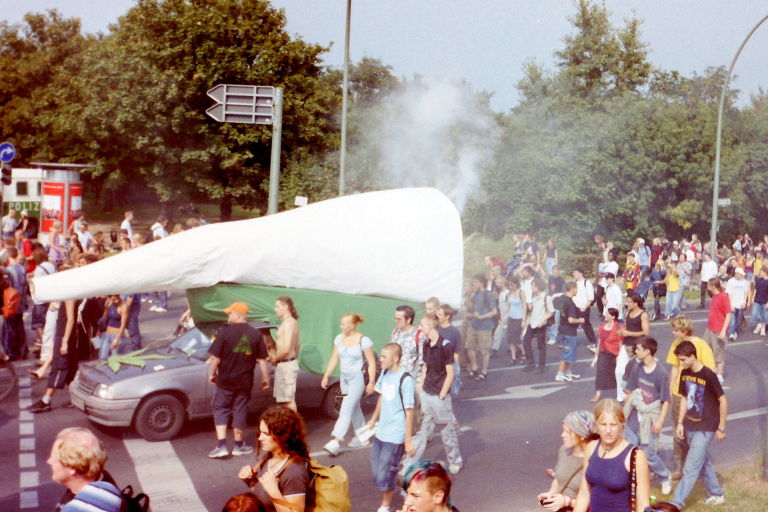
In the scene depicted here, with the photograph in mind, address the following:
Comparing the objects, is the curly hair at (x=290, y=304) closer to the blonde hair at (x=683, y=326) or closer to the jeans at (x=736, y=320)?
the blonde hair at (x=683, y=326)

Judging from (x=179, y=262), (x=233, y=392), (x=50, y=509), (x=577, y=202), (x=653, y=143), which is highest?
(x=653, y=143)

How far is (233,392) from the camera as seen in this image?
961 centimetres

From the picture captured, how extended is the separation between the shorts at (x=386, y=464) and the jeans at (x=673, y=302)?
14.9 m

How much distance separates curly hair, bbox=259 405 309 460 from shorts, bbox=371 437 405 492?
3.00 meters

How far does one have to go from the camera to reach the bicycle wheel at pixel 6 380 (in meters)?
11.7

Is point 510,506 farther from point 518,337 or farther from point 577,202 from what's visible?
point 577,202

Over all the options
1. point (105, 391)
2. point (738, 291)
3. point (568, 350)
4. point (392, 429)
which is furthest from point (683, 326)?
point (738, 291)

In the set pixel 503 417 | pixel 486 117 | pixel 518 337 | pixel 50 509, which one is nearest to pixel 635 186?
pixel 486 117

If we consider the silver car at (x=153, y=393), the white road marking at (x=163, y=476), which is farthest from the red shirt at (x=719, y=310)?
the white road marking at (x=163, y=476)

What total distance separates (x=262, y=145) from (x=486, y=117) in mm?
9862

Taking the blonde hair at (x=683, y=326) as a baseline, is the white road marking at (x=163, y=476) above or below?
below

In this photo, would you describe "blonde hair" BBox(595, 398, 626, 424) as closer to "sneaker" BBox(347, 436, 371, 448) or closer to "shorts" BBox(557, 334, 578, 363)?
"sneaker" BBox(347, 436, 371, 448)

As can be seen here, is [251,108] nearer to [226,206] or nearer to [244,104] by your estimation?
[244,104]

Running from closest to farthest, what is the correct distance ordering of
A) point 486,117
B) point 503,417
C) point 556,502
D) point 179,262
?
point 556,502 → point 179,262 → point 503,417 → point 486,117
